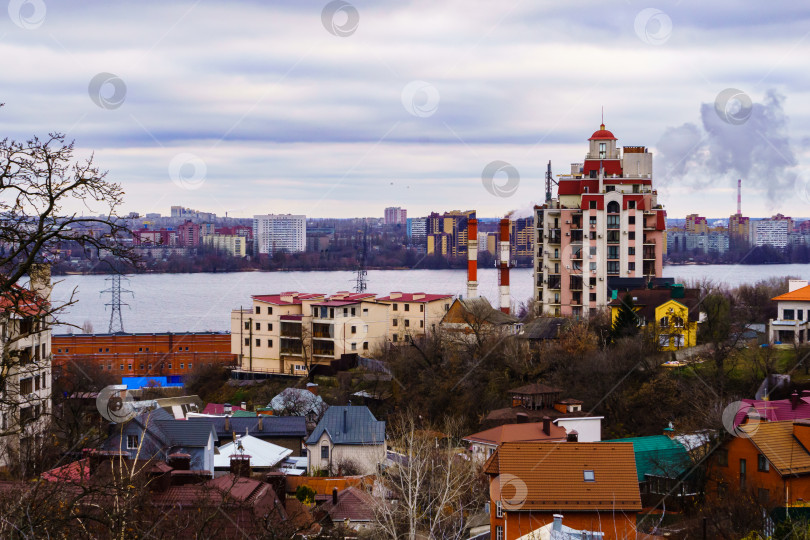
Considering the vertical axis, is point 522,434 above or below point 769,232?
below

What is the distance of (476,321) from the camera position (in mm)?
32656

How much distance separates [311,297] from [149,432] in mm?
21655

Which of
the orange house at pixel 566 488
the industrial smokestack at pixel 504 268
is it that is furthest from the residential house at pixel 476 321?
the orange house at pixel 566 488

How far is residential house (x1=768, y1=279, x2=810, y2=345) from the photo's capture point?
28.0 metres

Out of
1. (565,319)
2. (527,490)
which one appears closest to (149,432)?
(527,490)

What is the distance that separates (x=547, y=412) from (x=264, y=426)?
22.3 ft

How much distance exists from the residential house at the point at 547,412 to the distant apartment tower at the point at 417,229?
88693 mm

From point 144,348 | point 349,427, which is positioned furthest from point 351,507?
point 144,348

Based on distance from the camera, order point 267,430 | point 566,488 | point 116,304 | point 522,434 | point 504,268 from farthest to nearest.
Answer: point 116,304
point 504,268
point 267,430
point 522,434
point 566,488

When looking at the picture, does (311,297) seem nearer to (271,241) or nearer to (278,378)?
(278,378)

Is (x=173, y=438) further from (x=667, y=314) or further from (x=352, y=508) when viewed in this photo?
(x=667, y=314)

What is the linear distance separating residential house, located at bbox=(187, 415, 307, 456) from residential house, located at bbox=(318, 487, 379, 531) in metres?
8.36

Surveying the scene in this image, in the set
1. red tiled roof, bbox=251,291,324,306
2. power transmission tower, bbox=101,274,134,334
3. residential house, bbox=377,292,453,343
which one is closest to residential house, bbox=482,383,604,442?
residential house, bbox=377,292,453,343

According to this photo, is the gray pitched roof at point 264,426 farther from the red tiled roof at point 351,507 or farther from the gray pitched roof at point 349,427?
the red tiled roof at point 351,507
